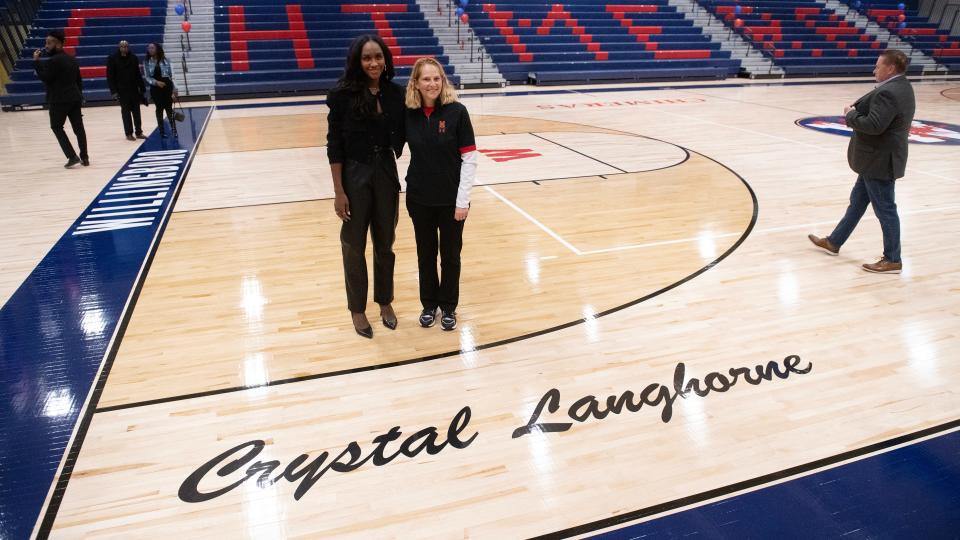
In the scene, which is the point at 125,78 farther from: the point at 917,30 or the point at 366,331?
the point at 917,30

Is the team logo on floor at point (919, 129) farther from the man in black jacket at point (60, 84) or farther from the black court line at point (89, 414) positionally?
the man in black jacket at point (60, 84)

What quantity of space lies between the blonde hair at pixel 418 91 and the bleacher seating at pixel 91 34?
1224 centimetres

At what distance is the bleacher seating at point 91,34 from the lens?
12.2m

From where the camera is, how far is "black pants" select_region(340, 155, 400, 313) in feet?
10.1

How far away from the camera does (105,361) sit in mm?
3211

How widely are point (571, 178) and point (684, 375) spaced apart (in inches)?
161

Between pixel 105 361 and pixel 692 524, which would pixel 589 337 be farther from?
pixel 105 361

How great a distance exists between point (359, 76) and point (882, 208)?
12.0 ft

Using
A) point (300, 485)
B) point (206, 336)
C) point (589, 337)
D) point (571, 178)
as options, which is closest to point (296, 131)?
point (571, 178)

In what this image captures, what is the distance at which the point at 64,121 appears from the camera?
7168 mm

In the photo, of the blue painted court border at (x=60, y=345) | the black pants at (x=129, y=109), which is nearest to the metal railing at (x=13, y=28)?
the black pants at (x=129, y=109)

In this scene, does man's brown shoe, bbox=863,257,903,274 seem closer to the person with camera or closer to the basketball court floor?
the basketball court floor

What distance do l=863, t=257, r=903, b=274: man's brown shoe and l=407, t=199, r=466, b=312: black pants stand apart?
310 cm

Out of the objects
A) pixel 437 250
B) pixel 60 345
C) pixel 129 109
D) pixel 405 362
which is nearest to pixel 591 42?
pixel 129 109
